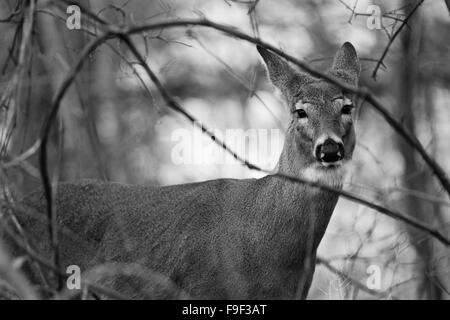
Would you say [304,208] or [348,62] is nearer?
[304,208]

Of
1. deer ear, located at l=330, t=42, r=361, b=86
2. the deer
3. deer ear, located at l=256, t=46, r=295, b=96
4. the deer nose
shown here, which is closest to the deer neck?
the deer

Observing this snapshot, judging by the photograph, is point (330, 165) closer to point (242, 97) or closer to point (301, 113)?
point (301, 113)

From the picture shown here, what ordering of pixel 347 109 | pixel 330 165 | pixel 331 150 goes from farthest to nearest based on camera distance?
pixel 347 109 → pixel 330 165 → pixel 331 150

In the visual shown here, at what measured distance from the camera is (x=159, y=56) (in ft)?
57.5

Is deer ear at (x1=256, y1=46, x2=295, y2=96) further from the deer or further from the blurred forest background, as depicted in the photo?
the blurred forest background

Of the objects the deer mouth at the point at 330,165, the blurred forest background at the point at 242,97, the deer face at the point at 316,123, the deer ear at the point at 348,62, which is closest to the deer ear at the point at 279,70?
the deer face at the point at 316,123

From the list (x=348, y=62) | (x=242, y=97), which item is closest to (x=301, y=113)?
(x=348, y=62)

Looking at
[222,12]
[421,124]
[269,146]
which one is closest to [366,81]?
[421,124]

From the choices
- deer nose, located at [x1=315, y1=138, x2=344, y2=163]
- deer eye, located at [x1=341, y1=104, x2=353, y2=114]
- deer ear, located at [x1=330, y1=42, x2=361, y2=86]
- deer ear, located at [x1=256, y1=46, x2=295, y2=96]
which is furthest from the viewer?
deer ear, located at [x1=330, y1=42, x2=361, y2=86]

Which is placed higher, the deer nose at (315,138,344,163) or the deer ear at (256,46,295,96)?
the deer ear at (256,46,295,96)

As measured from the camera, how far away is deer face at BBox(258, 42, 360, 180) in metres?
6.91

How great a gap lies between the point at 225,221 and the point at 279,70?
1.48m

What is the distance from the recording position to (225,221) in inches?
291
